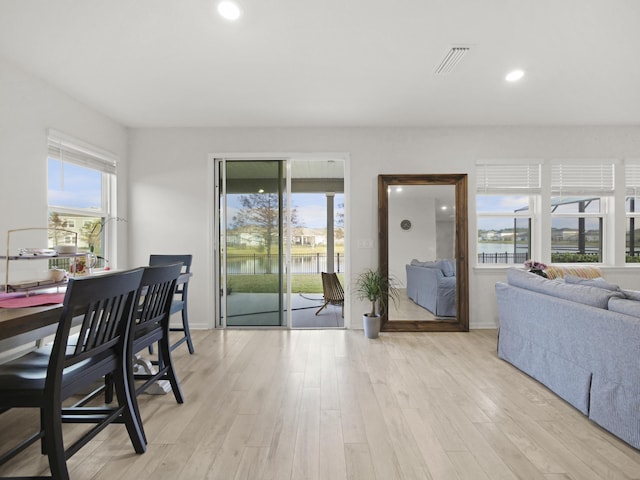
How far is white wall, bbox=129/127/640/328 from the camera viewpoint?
13.5 feet

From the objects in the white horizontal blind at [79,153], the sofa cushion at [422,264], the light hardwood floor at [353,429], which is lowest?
the light hardwood floor at [353,429]

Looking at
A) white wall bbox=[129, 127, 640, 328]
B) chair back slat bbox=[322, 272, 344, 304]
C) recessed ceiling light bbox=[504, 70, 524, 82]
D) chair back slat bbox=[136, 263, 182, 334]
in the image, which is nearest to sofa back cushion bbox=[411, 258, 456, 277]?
white wall bbox=[129, 127, 640, 328]

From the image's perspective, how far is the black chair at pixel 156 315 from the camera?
1.89 m

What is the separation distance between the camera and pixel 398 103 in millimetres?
3447

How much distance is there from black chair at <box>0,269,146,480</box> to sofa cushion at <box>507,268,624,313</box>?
2.74 meters

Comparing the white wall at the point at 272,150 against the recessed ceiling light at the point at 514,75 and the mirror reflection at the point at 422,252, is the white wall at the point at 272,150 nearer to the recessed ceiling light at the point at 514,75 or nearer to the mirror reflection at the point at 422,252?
the mirror reflection at the point at 422,252

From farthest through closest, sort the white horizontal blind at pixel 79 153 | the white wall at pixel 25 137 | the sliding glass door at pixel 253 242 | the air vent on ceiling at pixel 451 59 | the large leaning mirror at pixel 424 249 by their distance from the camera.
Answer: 1. the sliding glass door at pixel 253 242
2. the large leaning mirror at pixel 424 249
3. the white horizontal blind at pixel 79 153
4. the white wall at pixel 25 137
5. the air vent on ceiling at pixel 451 59

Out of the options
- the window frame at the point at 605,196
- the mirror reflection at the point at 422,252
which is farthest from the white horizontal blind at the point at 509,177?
the mirror reflection at the point at 422,252

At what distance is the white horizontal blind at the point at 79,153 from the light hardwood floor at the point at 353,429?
7.46 ft

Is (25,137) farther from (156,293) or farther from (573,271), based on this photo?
(573,271)

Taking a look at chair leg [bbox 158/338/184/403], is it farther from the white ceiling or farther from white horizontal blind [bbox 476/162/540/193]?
white horizontal blind [bbox 476/162/540/193]

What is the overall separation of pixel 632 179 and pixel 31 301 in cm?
626

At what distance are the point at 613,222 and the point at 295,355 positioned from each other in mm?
4463

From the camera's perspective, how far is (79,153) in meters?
3.37
